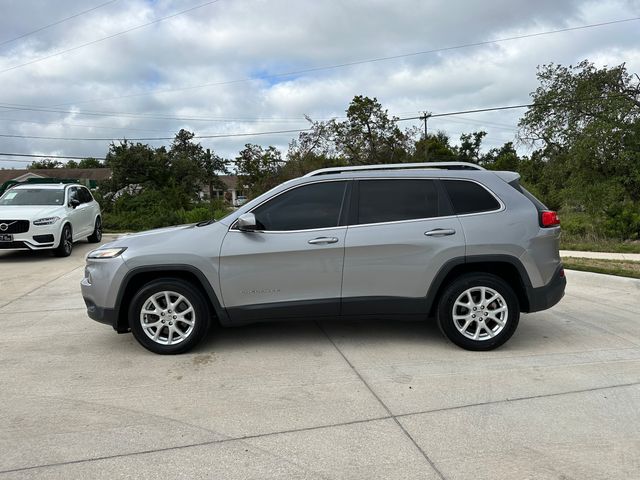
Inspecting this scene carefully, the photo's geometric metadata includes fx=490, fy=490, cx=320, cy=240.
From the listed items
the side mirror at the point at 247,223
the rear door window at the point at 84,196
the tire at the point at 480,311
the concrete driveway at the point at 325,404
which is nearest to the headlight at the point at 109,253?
the concrete driveway at the point at 325,404

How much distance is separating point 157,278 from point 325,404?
208 centimetres

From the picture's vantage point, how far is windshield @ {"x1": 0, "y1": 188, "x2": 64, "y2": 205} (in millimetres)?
11609

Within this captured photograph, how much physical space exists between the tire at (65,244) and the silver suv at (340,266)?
7.29 m

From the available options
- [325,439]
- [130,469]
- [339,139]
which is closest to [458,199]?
[325,439]

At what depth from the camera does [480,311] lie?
15.2 ft

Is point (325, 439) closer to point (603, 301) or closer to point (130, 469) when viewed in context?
point (130, 469)

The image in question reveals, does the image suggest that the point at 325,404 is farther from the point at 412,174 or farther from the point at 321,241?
the point at 412,174

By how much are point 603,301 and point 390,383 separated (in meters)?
4.23

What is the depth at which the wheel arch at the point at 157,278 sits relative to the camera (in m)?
4.55

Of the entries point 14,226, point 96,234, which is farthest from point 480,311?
point 96,234

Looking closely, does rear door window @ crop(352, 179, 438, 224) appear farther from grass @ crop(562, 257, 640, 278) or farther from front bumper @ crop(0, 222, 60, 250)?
front bumper @ crop(0, 222, 60, 250)

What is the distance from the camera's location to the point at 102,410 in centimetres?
356

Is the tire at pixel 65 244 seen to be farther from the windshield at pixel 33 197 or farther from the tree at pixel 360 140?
the tree at pixel 360 140

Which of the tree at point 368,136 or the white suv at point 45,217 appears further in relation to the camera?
the tree at point 368,136
